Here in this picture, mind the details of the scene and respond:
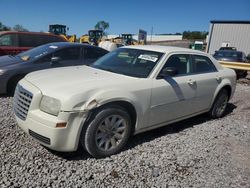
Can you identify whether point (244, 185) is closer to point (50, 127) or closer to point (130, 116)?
point (130, 116)

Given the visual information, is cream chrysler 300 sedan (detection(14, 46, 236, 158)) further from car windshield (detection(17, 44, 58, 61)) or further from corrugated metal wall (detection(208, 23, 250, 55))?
corrugated metal wall (detection(208, 23, 250, 55))

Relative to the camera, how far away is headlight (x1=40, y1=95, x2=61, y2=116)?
310 centimetres

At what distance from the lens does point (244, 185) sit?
3.27 metres

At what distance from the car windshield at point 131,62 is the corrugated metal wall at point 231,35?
27795 millimetres

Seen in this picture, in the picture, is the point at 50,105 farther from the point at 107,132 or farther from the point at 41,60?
the point at 41,60

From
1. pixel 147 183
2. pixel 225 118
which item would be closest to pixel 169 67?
pixel 147 183

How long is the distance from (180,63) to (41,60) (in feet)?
11.9

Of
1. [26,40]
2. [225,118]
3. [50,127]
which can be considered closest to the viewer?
[50,127]

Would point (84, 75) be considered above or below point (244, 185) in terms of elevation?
above

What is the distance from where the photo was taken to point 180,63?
4645 millimetres

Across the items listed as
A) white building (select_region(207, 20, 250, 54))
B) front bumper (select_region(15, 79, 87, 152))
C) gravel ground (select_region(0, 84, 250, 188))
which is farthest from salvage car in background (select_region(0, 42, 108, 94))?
white building (select_region(207, 20, 250, 54))

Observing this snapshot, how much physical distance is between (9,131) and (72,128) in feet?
5.03

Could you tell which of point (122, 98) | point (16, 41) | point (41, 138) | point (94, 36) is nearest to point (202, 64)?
point (122, 98)

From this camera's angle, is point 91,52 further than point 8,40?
No
